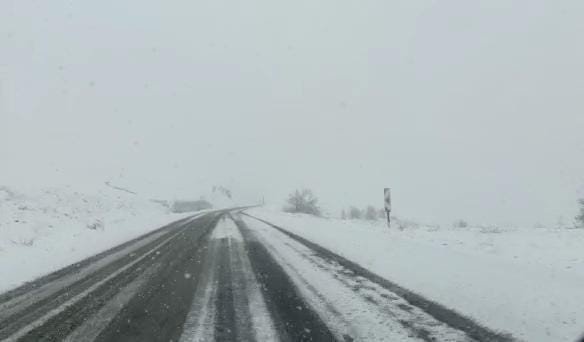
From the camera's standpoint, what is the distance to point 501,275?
6.16m

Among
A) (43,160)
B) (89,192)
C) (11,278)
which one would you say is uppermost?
(43,160)

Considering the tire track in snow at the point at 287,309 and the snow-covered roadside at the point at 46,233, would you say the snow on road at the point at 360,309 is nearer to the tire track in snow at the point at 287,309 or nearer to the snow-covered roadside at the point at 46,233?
the tire track in snow at the point at 287,309

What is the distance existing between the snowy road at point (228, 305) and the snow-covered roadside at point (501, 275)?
376mm

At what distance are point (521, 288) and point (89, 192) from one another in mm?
35167

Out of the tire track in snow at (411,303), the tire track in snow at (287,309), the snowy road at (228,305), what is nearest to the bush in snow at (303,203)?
the snowy road at (228,305)

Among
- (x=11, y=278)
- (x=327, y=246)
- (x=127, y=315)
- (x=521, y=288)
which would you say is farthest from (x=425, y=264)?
(x=11, y=278)

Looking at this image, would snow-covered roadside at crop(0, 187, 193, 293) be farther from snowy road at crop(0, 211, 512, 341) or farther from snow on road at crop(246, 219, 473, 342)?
snow on road at crop(246, 219, 473, 342)

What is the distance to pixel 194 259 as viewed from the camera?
9.30 metres

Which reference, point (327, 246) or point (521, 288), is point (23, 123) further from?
point (521, 288)

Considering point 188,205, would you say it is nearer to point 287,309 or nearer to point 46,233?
point 46,233

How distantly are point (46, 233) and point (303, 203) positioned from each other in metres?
33.2

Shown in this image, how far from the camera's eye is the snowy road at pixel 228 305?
4102 mm

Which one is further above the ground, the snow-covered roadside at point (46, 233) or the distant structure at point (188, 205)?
the distant structure at point (188, 205)

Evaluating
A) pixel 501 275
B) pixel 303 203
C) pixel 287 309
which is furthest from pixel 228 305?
pixel 303 203
